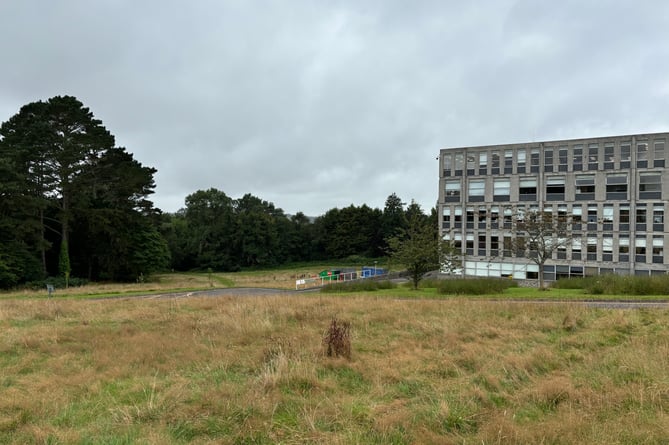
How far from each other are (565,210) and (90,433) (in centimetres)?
5717

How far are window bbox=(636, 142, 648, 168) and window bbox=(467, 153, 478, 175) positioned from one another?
18.3m

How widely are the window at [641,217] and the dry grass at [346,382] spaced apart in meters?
43.9

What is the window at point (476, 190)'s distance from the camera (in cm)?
5703

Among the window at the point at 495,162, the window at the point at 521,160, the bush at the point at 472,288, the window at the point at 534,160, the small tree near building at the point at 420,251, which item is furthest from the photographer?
the window at the point at 495,162

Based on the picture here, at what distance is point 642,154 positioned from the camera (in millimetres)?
48469

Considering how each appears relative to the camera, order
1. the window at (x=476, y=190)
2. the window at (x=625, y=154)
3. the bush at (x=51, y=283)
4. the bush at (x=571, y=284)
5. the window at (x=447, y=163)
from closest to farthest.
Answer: the bush at (x=571, y=284) < the bush at (x=51, y=283) < the window at (x=625, y=154) < the window at (x=476, y=190) < the window at (x=447, y=163)

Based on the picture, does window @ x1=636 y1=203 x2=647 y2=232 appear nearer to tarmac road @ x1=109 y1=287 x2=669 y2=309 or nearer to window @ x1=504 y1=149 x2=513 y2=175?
window @ x1=504 y1=149 x2=513 y2=175

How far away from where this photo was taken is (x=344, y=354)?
8562 mm

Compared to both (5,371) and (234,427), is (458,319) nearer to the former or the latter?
(234,427)

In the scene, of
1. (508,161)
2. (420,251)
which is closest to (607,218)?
(508,161)

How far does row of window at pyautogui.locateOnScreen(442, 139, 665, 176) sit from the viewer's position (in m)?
48.4

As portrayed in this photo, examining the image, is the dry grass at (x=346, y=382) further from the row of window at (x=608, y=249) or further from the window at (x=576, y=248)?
the window at (x=576, y=248)

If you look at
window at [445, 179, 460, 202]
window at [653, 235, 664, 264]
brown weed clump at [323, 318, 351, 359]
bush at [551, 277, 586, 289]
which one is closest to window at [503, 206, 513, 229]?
window at [445, 179, 460, 202]

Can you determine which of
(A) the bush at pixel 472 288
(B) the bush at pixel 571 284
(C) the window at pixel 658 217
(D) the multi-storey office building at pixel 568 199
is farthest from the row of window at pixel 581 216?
(A) the bush at pixel 472 288
